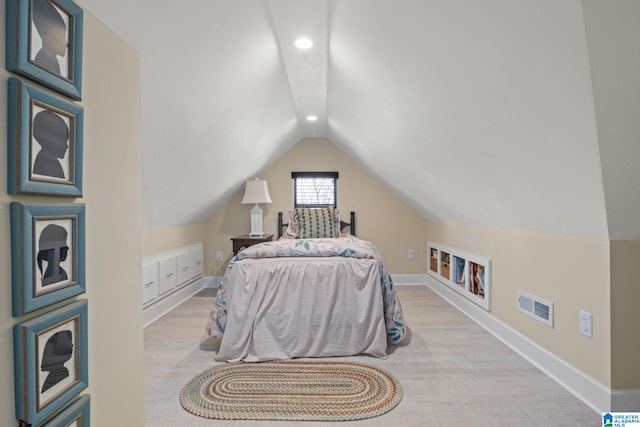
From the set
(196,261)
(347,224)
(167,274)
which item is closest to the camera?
(167,274)

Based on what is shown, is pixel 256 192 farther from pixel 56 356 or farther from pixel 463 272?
pixel 56 356

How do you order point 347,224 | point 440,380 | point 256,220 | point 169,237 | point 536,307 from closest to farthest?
point 440,380 < point 536,307 < point 169,237 < point 256,220 < point 347,224

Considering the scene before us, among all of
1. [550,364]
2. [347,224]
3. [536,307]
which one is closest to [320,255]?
[536,307]

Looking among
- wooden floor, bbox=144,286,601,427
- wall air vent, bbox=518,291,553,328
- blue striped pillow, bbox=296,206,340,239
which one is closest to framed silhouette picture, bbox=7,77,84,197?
wooden floor, bbox=144,286,601,427

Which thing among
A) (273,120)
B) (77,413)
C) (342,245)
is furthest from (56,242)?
(273,120)

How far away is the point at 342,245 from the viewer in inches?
107

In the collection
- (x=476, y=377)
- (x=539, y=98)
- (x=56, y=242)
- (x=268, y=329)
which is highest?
(x=539, y=98)

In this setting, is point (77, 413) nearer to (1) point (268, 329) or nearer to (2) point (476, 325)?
(1) point (268, 329)

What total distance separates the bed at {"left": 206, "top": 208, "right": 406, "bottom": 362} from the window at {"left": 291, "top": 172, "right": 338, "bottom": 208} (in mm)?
2318

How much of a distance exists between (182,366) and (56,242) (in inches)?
69.9

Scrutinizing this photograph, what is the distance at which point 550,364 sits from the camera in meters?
2.10

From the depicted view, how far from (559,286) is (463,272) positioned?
1497mm

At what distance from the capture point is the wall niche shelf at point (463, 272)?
297cm

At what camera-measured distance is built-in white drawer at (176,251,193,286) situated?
379cm
